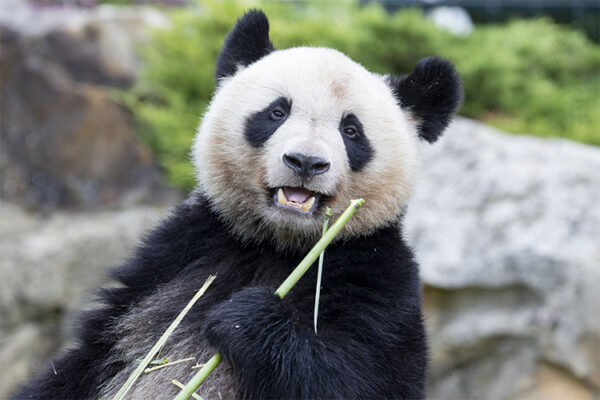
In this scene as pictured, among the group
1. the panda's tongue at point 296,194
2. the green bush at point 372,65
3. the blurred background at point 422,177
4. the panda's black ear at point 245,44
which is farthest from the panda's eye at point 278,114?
the green bush at point 372,65

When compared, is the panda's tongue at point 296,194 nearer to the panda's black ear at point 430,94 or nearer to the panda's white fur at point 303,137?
the panda's white fur at point 303,137

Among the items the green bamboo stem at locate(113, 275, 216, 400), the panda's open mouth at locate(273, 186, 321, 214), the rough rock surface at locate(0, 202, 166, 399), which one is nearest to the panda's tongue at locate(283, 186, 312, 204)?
the panda's open mouth at locate(273, 186, 321, 214)

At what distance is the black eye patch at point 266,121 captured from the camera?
307 centimetres

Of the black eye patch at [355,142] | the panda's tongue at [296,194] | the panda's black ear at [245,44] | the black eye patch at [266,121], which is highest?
the panda's black ear at [245,44]

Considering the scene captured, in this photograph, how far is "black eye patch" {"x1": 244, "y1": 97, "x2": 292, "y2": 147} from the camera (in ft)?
10.1

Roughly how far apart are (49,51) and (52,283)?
113 inches

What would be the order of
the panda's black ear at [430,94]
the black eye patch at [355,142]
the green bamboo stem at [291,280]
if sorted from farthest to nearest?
the panda's black ear at [430,94] → the black eye patch at [355,142] → the green bamboo stem at [291,280]

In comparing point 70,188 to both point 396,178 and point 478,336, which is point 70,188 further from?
point 396,178

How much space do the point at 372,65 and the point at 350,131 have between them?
488cm

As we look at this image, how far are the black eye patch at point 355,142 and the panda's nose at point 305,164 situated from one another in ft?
1.02

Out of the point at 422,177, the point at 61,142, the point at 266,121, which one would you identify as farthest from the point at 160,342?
the point at 61,142

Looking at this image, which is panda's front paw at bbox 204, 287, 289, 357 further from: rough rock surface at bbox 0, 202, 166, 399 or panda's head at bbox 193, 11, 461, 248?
rough rock surface at bbox 0, 202, 166, 399

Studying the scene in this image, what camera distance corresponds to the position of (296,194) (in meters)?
2.92

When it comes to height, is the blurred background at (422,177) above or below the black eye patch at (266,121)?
below
